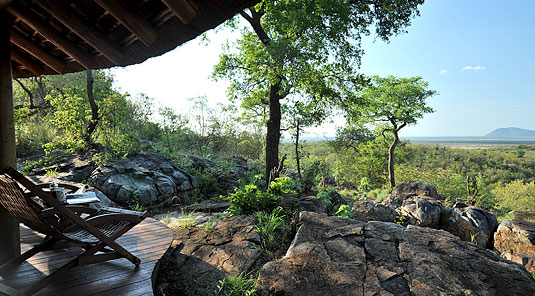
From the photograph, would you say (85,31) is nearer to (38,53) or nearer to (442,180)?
(38,53)

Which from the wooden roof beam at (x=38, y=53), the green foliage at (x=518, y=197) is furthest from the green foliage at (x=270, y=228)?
the green foliage at (x=518, y=197)

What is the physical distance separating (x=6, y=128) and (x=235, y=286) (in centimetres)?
283

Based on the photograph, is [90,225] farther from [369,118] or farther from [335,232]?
[369,118]

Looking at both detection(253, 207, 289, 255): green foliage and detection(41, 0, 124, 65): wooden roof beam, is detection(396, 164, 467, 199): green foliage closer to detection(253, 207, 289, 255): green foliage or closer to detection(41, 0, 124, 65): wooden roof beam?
detection(253, 207, 289, 255): green foliage

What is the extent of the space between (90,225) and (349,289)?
268 cm

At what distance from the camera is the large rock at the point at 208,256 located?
11.0 feet


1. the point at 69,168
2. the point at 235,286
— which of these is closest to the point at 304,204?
the point at 235,286

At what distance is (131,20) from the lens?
2576 millimetres

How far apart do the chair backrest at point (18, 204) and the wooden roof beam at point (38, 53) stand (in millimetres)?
1644

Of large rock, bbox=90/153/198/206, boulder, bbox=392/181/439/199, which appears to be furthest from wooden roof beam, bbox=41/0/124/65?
boulder, bbox=392/181/439/199

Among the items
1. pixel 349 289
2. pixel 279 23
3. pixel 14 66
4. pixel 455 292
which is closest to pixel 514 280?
pixel 455 292

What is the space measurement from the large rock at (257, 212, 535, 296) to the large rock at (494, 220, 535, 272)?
562cm

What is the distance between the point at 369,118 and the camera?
18.6m

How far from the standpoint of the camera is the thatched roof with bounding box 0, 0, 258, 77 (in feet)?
7.73
